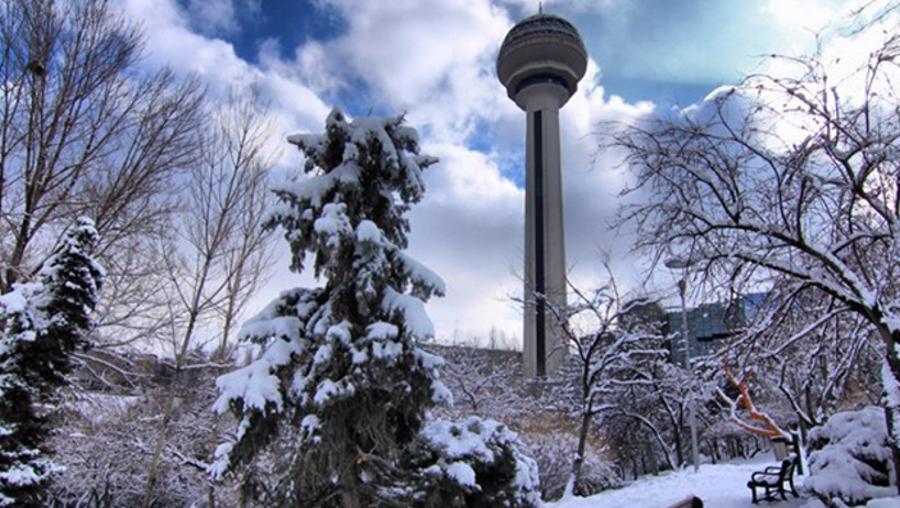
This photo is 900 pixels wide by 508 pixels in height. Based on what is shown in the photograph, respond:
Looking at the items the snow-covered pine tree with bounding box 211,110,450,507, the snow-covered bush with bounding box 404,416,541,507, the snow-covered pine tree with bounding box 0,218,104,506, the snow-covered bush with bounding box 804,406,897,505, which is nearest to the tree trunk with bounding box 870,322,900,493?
the snow-covered bush with bounding box 804,406,897,505

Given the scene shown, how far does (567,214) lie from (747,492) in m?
45.0

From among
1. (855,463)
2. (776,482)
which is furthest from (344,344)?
(776,482)

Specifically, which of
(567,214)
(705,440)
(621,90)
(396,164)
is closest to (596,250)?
(621,90)

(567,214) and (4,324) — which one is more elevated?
(567,214)

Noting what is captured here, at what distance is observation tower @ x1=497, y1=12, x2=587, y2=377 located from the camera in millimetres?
48281

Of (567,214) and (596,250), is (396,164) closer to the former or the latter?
(596,250)

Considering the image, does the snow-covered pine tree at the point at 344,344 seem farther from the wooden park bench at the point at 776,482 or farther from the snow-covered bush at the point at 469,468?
the wooden park bench at the point at 776,482

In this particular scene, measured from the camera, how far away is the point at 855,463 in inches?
261

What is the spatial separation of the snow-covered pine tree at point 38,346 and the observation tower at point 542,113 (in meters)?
38.2

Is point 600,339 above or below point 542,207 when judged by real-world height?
below

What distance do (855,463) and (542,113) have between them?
174ft

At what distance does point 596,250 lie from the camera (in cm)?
1525

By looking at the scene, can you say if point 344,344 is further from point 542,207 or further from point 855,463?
point 542,207

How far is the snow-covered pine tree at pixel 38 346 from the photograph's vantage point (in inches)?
259
